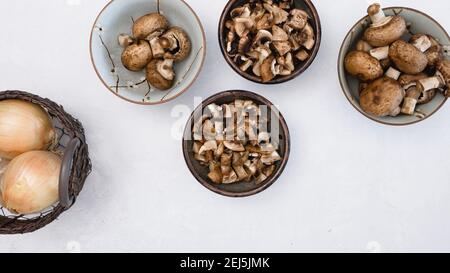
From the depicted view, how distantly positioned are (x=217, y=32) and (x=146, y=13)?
6.1 inches

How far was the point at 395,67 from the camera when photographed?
1.03 meters

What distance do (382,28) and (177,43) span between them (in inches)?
15.8

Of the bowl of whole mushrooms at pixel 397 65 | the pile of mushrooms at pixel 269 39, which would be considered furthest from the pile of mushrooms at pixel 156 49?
the bowl of whole mushrooms at pixel 397 65

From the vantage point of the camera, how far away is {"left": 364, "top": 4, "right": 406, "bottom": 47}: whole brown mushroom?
997 millimetres

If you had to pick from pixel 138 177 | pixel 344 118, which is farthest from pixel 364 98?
pixel 138 177

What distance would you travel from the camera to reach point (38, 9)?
1146 millimetres

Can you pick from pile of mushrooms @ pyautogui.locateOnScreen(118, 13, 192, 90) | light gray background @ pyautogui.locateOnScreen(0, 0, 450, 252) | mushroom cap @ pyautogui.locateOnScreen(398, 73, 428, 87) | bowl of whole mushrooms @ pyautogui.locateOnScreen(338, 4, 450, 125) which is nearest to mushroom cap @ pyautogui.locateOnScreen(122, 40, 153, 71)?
pile of mushrooms @ pyautogui.locateOnScreen(118, 13, 192, 90)

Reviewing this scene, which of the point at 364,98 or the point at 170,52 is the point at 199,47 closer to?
the point at 170,52

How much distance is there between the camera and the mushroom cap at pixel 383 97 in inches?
38.8

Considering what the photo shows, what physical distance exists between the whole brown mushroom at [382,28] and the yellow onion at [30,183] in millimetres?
661

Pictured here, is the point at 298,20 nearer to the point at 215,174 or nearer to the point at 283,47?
the point at 283,47

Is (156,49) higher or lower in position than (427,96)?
higher

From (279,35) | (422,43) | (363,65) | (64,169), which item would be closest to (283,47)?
(279,35)
